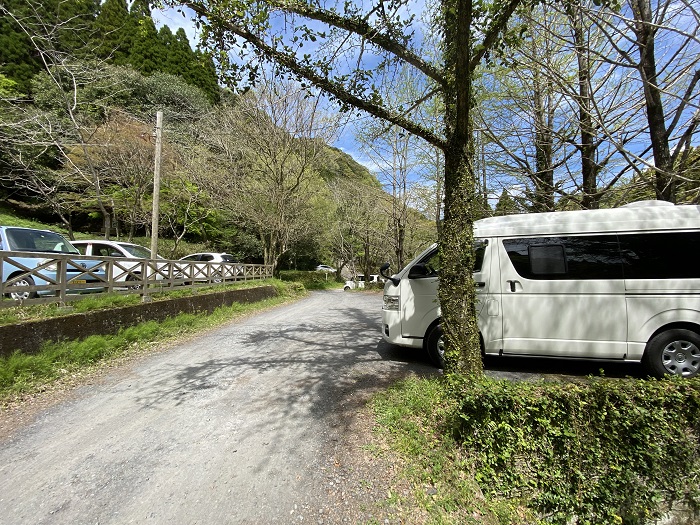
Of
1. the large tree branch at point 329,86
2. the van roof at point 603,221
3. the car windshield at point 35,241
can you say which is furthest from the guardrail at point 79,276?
the van roof at point 603,221

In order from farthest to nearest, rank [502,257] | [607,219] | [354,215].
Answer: [354,215]
[502,257]
[607,219]

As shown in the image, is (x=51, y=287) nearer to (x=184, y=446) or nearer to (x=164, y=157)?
(x=184, y=446)

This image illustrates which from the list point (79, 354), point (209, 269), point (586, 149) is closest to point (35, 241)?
point (79, 354)

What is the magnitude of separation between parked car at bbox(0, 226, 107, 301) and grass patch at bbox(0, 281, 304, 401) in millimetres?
751

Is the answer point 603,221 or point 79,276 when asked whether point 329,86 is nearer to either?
point 603,221

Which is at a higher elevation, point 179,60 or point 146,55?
point 179,60

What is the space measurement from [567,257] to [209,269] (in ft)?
34.9

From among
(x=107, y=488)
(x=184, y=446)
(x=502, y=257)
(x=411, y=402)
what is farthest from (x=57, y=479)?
(x=502, y=257)

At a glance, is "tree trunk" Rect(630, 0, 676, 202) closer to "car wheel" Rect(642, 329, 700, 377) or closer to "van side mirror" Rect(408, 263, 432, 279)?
"car wheel" Rect(642, 329, 700, 377)

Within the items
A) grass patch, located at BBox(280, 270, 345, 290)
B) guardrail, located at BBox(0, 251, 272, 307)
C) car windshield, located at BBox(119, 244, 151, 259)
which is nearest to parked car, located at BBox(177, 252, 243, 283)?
guardrail, located at BBox(0, 251, 272, 307)

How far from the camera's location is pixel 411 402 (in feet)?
10.7

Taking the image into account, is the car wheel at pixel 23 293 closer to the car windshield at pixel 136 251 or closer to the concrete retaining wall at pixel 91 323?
the concrete retaining wall at pixel 91 323

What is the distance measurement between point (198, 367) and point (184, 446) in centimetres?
229

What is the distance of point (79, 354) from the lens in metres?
4.88
